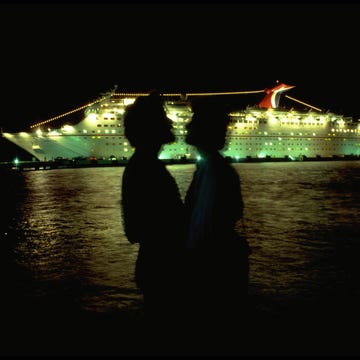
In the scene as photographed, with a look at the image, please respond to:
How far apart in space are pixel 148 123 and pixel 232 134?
58496 mm

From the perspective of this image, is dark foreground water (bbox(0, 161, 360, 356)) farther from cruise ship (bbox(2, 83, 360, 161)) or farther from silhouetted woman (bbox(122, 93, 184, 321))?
cruise ship (bbox(2, 83, 360, 161))

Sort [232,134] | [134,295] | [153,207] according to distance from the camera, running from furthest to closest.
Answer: [232,134] < [134,295] < [153,207]

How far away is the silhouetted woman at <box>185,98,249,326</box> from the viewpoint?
2.02 m

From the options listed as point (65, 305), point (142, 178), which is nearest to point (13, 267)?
point (65, 305)

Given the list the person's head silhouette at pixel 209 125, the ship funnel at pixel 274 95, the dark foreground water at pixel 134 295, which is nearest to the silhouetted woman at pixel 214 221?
the person's head silhouette at pixel 209 125

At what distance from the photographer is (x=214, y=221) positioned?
6.65ft

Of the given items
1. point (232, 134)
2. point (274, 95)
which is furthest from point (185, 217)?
point (274, 95)

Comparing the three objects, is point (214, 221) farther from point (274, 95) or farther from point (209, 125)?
point (274, 95)

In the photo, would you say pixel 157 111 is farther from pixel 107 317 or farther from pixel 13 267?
pixel 13 267

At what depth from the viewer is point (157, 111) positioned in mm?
2092

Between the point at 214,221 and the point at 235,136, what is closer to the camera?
the point at 214,221

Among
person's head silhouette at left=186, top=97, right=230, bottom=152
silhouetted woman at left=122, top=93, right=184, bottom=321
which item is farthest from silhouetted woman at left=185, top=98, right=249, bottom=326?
silhouetted woman at left=122, top=93, right=184, bottom=321

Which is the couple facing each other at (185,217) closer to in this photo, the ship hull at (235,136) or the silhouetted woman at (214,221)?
the silhouetted woman at (214,221)

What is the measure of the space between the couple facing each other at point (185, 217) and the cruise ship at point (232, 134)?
3563 cm
